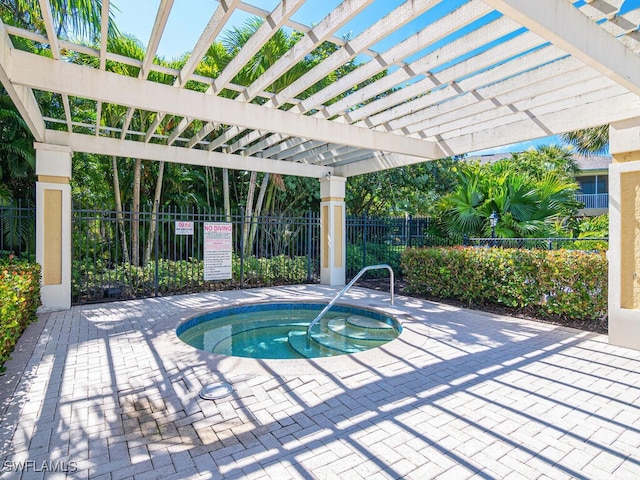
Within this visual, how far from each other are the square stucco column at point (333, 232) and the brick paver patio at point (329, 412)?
5.34m

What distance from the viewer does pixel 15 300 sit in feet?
13.4

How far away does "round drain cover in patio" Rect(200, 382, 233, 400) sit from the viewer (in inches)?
132

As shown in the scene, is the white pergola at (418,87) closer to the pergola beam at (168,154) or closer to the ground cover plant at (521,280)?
the pergola beam at (168,154)

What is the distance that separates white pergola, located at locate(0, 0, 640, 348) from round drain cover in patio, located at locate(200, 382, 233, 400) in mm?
3399

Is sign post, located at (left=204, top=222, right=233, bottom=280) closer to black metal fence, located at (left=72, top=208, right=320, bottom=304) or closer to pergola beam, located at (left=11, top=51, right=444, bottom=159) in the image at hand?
black metal fence, located at (left=72, top=208, right=320, bottom=304)

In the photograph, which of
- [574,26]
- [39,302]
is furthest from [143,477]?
[39,302]

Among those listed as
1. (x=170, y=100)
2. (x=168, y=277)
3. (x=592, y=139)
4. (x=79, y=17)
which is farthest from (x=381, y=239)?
(x=592, y=139)

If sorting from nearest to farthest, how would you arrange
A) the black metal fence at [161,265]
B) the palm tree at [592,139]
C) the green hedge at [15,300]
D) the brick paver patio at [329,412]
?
the brick paver patio at [329,412] → the green hedge at [15,300] → the black metal fence at [161,265] → the palm tree at [592,139]

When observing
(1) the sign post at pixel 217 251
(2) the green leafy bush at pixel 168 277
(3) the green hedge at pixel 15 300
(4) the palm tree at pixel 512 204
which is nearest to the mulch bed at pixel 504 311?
(4) the palm tree at pixel 512 204

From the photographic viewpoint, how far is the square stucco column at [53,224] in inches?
265

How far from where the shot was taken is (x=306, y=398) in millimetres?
3359

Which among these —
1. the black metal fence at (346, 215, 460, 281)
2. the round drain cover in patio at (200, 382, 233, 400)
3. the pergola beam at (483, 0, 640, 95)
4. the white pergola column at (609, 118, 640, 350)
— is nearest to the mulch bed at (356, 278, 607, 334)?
the white pergola column at (609, 118, 640, 350)

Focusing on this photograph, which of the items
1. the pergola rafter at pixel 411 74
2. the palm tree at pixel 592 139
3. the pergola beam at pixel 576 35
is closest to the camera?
the pergola beam at pixel 576 35

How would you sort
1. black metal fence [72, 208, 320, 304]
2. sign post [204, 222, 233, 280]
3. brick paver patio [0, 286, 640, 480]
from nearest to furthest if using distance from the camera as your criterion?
brick paver patio [0, 286, 640, 480]
black metal fence [72, 208, 320, 304]
sign post [204, 222, 233, 280]
